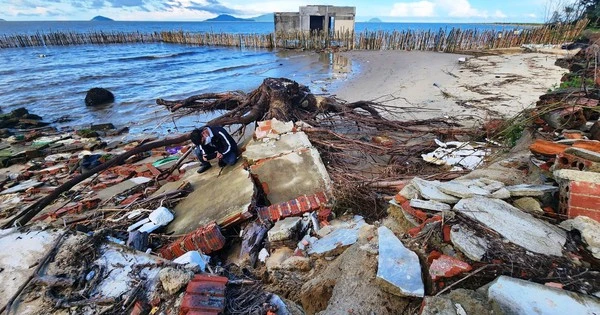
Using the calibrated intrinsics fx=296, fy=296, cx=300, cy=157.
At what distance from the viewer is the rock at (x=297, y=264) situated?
289 cm

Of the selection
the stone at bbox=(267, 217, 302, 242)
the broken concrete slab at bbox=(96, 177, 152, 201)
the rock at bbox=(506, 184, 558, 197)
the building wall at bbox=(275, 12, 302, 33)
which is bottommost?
the broken concrete slab at bbox=(96, 177, 152, 201)

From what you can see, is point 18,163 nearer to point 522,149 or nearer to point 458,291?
point 458,291

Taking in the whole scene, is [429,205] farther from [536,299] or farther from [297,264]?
[297,264]

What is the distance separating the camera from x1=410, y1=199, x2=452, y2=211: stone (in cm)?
246

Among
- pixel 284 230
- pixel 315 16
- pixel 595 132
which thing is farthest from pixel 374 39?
pixel 284 230

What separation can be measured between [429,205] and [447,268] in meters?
0.67

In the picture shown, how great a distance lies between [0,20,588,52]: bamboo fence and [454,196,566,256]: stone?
21626mm

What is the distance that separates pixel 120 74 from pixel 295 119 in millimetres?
17639

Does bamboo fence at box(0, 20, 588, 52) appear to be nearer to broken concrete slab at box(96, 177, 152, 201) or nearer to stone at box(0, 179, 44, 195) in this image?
broken concrete slab at box(96, 177, 152, 201)

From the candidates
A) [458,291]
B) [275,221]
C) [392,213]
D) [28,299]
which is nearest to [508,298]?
[458,291]

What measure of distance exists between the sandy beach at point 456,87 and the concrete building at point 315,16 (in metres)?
13.2

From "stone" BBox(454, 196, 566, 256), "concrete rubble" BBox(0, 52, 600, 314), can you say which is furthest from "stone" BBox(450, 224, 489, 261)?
"stone" BBox(454, 196, 566, 256)

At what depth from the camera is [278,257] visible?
3.22m

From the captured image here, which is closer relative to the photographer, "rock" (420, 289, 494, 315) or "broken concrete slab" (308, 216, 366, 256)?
"rock" (420, 289, 494, 315)
